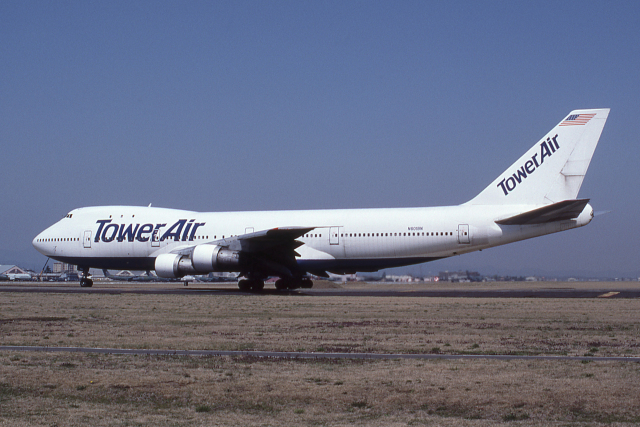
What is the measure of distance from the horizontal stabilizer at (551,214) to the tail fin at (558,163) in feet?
5.26

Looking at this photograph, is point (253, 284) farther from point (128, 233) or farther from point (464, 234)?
point (464, 234)

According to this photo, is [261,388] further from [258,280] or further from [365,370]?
[258,280]

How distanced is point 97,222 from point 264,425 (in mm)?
32139

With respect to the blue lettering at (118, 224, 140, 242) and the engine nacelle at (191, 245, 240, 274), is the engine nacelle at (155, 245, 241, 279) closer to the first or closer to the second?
the engine nacelle at (191, 245, 240, 274)

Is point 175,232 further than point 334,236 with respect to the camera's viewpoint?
Yes

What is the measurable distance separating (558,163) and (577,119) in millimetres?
2159

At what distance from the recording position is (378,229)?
3039 centimetres

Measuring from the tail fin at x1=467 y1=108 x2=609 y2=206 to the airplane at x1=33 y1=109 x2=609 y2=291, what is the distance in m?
0.04

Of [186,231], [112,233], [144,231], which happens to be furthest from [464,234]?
[112,233]

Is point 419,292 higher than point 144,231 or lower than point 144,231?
lower

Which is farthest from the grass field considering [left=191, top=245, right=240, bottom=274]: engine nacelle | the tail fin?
the tail fin

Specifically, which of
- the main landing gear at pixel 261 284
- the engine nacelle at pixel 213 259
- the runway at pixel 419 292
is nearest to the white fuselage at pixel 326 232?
the runway at pixel 419 292

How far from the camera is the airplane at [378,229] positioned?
28.9m

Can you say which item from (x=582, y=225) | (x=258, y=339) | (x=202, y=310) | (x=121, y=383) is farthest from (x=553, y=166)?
(x=121, y=383)
